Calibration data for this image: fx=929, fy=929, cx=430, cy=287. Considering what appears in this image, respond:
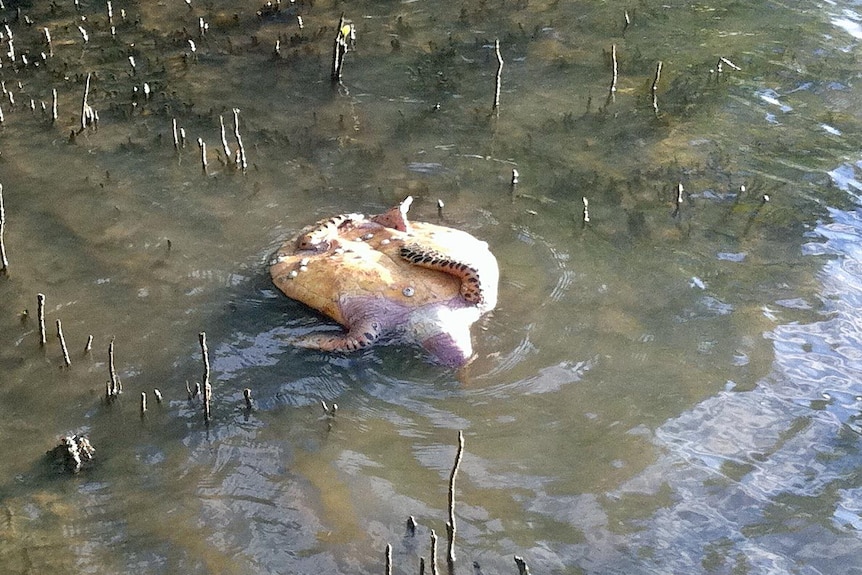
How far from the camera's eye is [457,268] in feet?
22.4

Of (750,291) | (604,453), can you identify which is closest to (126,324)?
(604,453)

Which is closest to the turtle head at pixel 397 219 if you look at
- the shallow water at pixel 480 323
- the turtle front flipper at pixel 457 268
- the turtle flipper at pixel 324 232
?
the turtle flipper at pixel 324 232

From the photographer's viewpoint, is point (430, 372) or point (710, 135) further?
point (710, 135)

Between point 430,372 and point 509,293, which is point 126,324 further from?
point 509,293

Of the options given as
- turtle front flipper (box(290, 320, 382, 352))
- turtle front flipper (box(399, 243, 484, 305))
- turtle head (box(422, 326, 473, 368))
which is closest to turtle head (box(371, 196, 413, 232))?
turtle front flipper (box(399, 243, 484, 305))

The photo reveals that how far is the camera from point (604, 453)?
19.9 feet

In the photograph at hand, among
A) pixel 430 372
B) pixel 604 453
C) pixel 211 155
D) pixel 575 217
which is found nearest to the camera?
pixel 604 453

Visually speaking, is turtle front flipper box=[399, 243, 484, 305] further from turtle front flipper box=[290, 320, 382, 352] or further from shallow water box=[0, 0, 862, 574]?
turtle front flipper box=[290, 320, 382, 352]

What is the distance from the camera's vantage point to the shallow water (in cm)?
560

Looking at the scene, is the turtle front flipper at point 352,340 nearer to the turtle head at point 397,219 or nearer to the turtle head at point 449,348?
the turtle head at point 449,348

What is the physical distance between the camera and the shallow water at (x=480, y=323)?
5598 mm

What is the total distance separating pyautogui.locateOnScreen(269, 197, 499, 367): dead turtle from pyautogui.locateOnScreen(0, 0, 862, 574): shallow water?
0.17 m

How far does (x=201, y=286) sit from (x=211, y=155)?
213 centimetres

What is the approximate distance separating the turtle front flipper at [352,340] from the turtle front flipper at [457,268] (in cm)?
61
